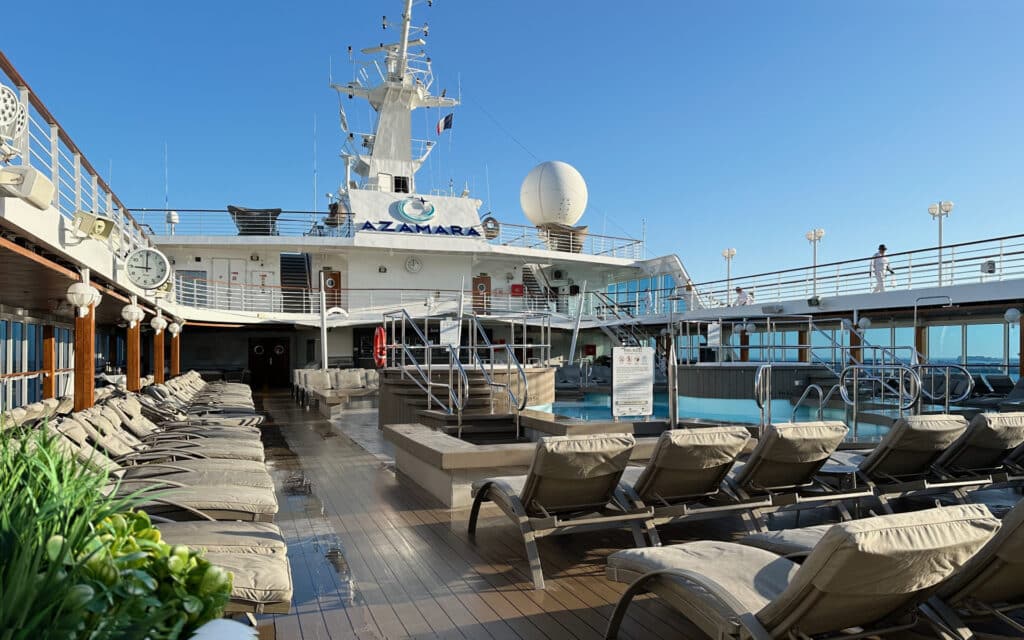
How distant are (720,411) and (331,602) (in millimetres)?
12109

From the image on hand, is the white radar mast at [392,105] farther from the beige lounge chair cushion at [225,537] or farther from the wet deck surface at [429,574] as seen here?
the beige lounge chair cushion at [225,537]

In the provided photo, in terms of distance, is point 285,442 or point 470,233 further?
point 470,233

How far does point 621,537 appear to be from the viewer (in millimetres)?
4168

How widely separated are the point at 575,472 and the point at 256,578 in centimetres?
161

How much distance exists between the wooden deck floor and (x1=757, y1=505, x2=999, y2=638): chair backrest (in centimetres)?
86

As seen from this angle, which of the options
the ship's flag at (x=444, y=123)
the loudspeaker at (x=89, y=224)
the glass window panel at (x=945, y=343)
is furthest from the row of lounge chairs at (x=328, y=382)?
the glass window panel at (x=945, y=343)

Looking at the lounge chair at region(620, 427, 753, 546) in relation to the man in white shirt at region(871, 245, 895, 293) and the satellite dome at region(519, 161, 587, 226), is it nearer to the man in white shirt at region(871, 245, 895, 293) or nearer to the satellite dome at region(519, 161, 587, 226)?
the man in white shirt at region(871, 245, 895, 293)

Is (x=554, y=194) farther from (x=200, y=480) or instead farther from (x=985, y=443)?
(x=200, y=480)

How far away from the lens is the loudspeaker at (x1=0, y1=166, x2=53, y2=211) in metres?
4.02

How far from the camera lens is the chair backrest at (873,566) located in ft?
6.11

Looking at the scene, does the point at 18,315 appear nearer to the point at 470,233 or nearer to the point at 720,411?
the point at 720,411

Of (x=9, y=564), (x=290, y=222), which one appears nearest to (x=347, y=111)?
(x=290, y=222)

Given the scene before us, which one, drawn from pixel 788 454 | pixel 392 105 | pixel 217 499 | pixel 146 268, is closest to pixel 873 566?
pixel 788 454

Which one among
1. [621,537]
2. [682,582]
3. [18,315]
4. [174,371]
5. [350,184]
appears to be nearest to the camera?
[682,582]
